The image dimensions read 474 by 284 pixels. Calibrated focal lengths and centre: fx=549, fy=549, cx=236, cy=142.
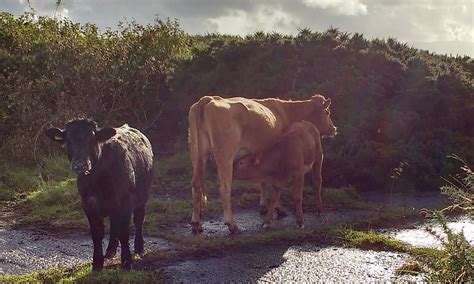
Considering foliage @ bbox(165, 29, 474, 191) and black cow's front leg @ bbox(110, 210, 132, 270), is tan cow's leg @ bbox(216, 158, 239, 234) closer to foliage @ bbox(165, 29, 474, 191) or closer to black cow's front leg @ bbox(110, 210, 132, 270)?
black cow's front leg @ bbox(110, 210, 132, 270)

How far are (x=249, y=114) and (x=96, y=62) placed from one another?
7.51 m

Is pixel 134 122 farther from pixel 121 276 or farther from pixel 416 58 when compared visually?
pixel 121 276

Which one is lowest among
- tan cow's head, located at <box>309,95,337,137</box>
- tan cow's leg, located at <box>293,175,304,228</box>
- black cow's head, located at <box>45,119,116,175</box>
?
tan cow's leg, located at <box>293,175,304,228</box>

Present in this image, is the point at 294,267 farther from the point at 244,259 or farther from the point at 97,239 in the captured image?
the point at 97,239

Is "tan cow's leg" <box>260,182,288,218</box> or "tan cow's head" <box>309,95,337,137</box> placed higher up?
"tan cow's head" <box>309,95,337,137</box>

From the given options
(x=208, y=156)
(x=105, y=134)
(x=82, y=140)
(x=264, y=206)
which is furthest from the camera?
(x=264, y=206)

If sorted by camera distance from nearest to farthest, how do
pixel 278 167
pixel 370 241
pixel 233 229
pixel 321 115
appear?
pixel 370 241, pixel 233 229, pixel 278 167, pixel 321 115

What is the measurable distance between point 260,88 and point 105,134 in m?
8.91

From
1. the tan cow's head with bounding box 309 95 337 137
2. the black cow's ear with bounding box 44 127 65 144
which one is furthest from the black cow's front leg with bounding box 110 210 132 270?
the tan cow's head with bounding box 309 95 337 137

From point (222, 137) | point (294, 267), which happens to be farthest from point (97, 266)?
point (222, 137)

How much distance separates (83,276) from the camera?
6078 mm

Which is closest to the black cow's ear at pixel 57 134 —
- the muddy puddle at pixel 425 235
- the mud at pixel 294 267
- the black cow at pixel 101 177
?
the black cow at pixel 101 177

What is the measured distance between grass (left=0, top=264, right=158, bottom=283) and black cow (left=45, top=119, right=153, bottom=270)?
9.1 inches

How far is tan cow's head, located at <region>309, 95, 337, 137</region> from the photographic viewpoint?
11.0 metres
